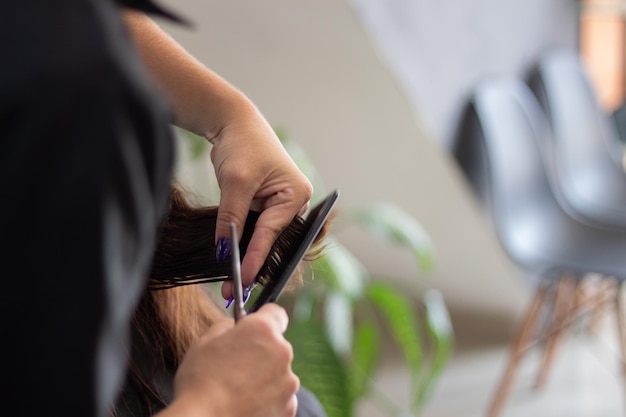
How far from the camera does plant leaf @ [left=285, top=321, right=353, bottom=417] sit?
5.11 ft

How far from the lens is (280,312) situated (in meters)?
0.61

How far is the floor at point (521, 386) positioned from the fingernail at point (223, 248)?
161 cm

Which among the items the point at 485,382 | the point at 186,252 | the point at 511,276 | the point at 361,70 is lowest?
the point at 485,382

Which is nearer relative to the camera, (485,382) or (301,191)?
(301,191)

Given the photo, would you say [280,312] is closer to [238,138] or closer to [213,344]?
[213,344]

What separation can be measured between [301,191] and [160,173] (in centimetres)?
39

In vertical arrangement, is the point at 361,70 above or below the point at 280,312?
below

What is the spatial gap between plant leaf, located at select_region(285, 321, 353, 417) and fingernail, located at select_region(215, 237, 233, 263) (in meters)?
0.81

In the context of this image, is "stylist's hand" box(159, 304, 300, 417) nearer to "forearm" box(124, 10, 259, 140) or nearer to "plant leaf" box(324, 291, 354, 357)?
"forearm" box(124, 10, 259, 140)

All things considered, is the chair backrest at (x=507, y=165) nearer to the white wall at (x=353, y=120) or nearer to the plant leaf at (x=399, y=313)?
the white wall at (x=353, y=120)

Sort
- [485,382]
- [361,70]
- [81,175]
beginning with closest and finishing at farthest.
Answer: [81,175]
[361,70]
[485,382]

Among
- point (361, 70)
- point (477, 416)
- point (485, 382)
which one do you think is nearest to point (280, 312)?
point (361, 70)

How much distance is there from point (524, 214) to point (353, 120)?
614mm

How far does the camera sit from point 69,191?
37 cm
